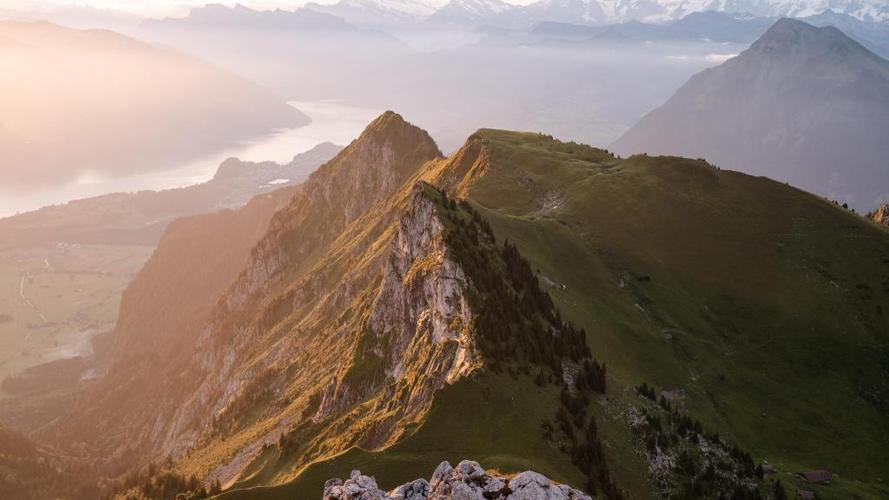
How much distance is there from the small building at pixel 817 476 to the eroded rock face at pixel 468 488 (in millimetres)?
41666

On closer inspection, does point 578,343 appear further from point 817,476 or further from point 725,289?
point 725,289

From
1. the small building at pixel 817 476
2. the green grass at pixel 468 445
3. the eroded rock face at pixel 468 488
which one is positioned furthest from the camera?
the small building at pixel 817 476

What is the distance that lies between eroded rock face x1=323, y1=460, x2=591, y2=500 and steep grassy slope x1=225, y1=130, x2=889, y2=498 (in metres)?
7.97

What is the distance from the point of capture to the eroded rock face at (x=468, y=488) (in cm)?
4281

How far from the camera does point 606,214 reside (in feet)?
423

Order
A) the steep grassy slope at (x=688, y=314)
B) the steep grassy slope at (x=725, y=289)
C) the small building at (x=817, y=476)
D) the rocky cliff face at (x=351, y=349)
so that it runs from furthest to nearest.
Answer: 1. the steep grassy slope at (x=725, y=289)
2. the rocky cliff face at (x=351, y=349)
3. the small building at (x=817, y=476)
4. the steep grassy slope at (x=688, y=314)

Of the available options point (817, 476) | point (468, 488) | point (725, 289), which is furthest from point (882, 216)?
point (468, 488)

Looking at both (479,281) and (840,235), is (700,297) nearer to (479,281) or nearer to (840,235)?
(840,235)

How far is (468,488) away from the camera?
4306 centimetres

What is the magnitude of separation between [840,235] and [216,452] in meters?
129

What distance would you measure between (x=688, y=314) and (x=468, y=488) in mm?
74942

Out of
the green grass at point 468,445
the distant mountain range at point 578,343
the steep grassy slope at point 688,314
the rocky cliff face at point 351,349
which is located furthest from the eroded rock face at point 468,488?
the rocky cliff face at point 351,349

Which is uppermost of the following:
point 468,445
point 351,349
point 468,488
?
point 468,488

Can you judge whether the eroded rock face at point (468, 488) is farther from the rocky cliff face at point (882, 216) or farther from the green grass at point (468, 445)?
the rocky cliff face at point (882, 216)
